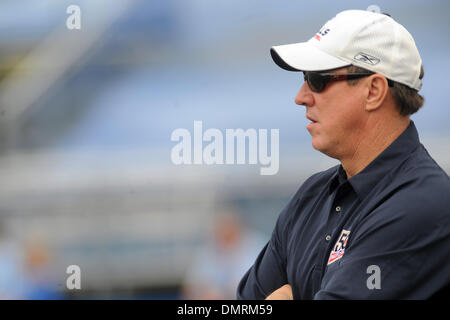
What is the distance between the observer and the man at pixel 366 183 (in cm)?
162

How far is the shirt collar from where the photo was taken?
1822 mm

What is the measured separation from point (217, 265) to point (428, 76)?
1.67 m

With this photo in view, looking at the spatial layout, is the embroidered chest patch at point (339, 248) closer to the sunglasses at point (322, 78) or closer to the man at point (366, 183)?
the man at point (366, 183)

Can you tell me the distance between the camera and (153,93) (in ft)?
13.5

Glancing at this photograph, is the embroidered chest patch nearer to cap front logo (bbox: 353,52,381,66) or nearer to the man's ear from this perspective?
the man's ear

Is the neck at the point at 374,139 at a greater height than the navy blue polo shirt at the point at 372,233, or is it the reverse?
the neck at the point at 374,139

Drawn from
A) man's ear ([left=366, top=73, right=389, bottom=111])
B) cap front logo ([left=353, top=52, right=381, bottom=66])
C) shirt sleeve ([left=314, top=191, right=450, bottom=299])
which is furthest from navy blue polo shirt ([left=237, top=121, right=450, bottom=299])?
cap front logo ([left=353, top=52, right=381, bottom=66])

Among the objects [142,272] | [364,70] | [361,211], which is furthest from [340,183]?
[142,272]

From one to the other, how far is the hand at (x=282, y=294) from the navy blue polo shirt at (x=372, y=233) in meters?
0.02

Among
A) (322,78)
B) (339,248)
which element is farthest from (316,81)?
(339,248)

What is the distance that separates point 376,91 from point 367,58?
96mm

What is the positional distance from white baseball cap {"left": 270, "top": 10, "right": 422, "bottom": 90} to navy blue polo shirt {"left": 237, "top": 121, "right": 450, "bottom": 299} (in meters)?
0.18

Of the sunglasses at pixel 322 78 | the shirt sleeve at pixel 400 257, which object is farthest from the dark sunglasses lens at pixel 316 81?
the shirt sleeve at pixel 400 257
